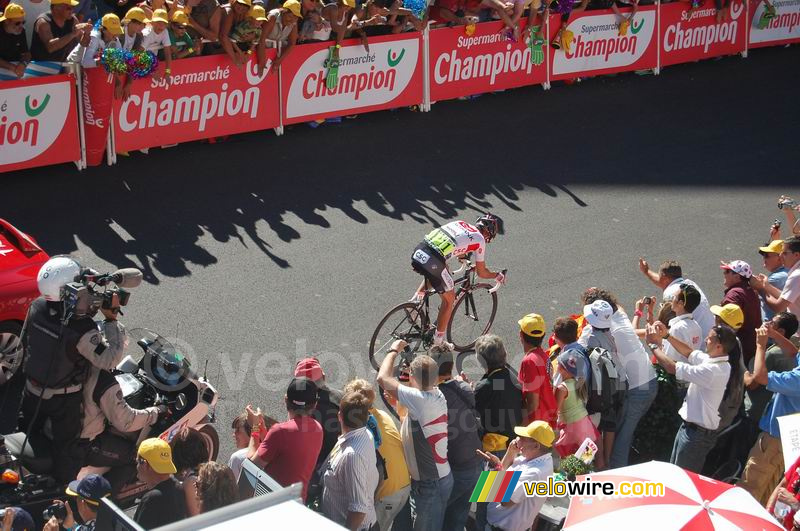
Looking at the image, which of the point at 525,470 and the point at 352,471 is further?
the point at 525,470

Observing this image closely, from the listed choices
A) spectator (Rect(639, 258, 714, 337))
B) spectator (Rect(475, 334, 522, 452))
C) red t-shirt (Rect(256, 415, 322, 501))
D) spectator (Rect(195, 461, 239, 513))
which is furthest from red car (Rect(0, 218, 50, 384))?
spectator (Rect(639, 258, 714, 337))

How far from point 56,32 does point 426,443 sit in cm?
793

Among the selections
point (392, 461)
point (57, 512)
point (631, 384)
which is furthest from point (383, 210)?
point (57, 512)

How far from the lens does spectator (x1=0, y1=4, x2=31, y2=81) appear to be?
1162 centimetres

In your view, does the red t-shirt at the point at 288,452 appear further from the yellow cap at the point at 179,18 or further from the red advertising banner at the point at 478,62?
the red advertising banner at the point at 478,62

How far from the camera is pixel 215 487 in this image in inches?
232

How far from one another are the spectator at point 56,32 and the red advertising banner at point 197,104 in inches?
35.5

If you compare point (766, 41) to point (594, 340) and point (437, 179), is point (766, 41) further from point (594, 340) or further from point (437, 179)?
point (594, 340)

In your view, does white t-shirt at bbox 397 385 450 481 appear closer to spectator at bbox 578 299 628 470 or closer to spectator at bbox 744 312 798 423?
spectator at bbox 578 299 628 470

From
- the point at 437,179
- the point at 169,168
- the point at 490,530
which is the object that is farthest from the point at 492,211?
the point at 490,530

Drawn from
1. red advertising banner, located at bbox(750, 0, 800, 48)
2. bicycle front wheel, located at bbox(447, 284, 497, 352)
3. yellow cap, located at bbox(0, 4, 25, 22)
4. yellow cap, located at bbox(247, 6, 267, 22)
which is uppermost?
yellow cap, located at bbox(0, 4, 25, 22)

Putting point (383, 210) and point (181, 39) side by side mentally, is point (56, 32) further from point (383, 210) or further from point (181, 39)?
point (383, 210)

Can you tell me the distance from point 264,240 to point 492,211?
10.7ft

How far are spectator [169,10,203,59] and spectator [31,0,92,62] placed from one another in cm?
113
